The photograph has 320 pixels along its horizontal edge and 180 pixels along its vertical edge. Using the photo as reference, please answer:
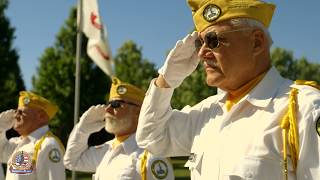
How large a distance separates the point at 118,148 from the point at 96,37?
19.6ft

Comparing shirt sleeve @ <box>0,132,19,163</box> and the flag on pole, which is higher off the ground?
the flag on pole

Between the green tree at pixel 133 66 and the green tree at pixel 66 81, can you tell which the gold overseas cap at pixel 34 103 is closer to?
the green tree at pixel 66 81

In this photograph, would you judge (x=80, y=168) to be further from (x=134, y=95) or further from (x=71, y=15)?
(x=71, y=15)

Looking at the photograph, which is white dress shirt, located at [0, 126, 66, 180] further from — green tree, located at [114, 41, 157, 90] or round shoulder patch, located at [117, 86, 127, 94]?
green tree, located at [114, 41, 157, 90]

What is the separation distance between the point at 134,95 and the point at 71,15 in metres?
28.2

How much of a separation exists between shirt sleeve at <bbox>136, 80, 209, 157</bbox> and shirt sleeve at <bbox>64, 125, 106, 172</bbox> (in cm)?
351

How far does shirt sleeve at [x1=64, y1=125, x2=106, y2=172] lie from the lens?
6.26 meters

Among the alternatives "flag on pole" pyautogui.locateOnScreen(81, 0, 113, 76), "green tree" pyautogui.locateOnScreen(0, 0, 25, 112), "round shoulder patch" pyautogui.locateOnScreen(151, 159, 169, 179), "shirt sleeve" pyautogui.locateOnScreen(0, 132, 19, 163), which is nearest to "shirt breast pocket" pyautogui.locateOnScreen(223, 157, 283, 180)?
"round shoulder patch" pyautogui.locateOnScreen(151, 159, 169, 179)

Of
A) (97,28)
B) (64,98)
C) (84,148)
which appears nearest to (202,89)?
(64,98)

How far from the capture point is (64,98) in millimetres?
29250

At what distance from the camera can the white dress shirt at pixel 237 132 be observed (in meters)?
2.18

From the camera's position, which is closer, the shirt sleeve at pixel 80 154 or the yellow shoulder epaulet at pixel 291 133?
the yellow shoulder epaulet at pixel 291 133

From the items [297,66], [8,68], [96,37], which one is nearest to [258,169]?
[96,37]

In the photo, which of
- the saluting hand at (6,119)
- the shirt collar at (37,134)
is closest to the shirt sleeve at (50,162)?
the shirt collar at (37,134)
